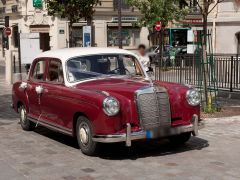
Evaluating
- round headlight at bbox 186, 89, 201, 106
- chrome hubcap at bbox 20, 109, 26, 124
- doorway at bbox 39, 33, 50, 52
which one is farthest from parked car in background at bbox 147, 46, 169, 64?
round headlight at bbox 186, 89, 201, 106

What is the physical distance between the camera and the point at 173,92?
25.0ft

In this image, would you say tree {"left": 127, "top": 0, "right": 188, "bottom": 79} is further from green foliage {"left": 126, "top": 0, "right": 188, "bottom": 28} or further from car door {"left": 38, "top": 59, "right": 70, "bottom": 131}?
car door {"left": 38, "top": 59, "right": 70, "bottom": 131}

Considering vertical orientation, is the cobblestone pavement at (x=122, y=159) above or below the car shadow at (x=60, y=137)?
below

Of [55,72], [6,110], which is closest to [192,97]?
[55,72]

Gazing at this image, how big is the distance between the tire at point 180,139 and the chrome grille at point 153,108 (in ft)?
2.52

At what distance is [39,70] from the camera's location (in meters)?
9.44

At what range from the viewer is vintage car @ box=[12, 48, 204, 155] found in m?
7.09

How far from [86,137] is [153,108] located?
1.13 meters

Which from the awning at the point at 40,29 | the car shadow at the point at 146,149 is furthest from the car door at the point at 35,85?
the awning at the point at 40,29

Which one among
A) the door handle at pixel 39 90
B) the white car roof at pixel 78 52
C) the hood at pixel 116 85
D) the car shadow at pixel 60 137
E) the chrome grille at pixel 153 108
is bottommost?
the car shadow at pixel 60 137

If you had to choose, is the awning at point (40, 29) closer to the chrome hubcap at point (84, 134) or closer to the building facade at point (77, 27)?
the building facade at point (77, 27)

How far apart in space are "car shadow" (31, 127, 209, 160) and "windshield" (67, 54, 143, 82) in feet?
3.95

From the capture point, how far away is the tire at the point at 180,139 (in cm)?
817

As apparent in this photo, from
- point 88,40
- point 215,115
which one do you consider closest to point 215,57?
point 215,115
